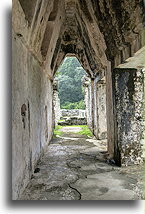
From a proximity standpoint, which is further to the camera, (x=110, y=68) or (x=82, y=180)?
(x=110, y=68)

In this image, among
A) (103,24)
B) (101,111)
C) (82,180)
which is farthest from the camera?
(101,111)

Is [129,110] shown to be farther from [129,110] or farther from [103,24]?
[103,24]

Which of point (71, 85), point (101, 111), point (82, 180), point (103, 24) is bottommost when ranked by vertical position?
point (82, 180)

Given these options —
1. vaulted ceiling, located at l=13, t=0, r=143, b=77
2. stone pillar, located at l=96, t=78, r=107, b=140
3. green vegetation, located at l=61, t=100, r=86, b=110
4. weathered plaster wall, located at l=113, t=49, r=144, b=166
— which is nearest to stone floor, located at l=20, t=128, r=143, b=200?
weathered plaster wall, located at l=113, t=49, r=144, b=166

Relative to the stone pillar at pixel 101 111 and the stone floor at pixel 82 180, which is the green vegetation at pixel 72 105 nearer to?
the stone pillar at pixel 101 111

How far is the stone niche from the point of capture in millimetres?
4973

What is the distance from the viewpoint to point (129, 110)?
5.02m

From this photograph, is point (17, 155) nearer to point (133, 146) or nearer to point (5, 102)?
point (5, 102)

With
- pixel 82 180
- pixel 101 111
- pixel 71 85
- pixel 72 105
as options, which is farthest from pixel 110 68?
pixel 71 85

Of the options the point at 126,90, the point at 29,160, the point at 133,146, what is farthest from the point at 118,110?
the point at 29,160

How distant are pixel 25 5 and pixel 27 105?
1933mm

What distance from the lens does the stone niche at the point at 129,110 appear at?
4973mm

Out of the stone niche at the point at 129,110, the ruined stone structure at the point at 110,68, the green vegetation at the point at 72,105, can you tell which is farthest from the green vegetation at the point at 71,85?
the stone niche at the point at 129,110

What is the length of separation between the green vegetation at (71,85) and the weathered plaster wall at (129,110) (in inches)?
916
